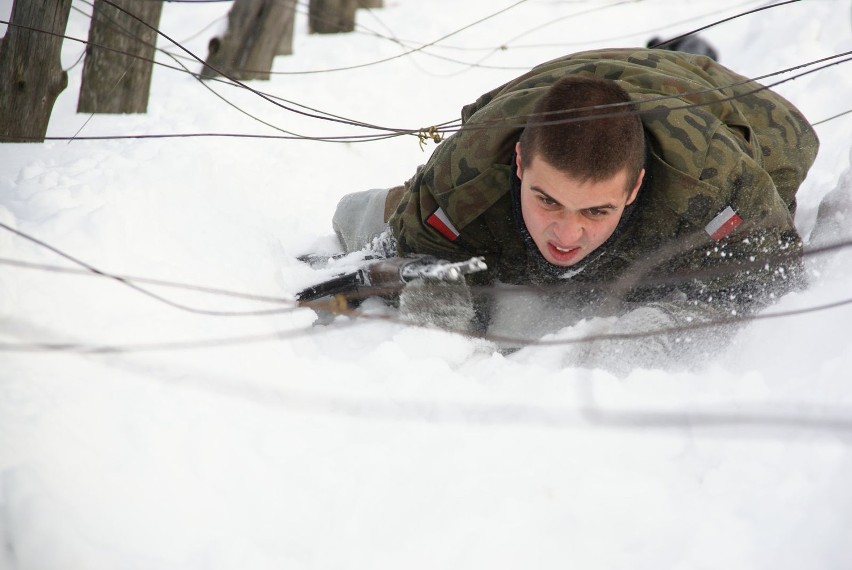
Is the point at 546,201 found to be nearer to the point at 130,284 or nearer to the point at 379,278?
the point at 379,278

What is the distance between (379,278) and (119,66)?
6.95 ft

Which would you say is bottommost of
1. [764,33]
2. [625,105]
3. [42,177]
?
[42,177]

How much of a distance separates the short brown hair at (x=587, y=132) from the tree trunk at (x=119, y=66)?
2.30m

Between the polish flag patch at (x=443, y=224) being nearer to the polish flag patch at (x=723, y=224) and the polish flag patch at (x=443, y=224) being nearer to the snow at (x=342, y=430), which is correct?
the snow at (x=342, y=430)

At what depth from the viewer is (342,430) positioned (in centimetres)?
146

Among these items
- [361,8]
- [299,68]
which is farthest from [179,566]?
[361,8]

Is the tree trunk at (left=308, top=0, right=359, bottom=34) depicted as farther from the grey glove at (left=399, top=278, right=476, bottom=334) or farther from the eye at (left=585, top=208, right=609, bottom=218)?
the eye at (left=585, top=208, right=609, bottom=218)

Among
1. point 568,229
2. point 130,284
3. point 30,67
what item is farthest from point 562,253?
point 30,67

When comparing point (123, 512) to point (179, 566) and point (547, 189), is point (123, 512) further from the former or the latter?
point (547, 189)

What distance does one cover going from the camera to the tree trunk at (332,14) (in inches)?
238

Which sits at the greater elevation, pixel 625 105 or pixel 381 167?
pixel 625 105

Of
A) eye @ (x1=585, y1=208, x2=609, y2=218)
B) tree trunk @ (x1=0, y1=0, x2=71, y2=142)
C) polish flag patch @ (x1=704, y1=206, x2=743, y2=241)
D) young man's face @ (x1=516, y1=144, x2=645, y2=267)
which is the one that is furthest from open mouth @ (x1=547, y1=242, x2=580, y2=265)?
tree trunk @ (x1=0, y1=0, x2=71, y2=142)

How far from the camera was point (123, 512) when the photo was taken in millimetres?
1218

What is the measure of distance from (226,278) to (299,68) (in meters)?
3.54
